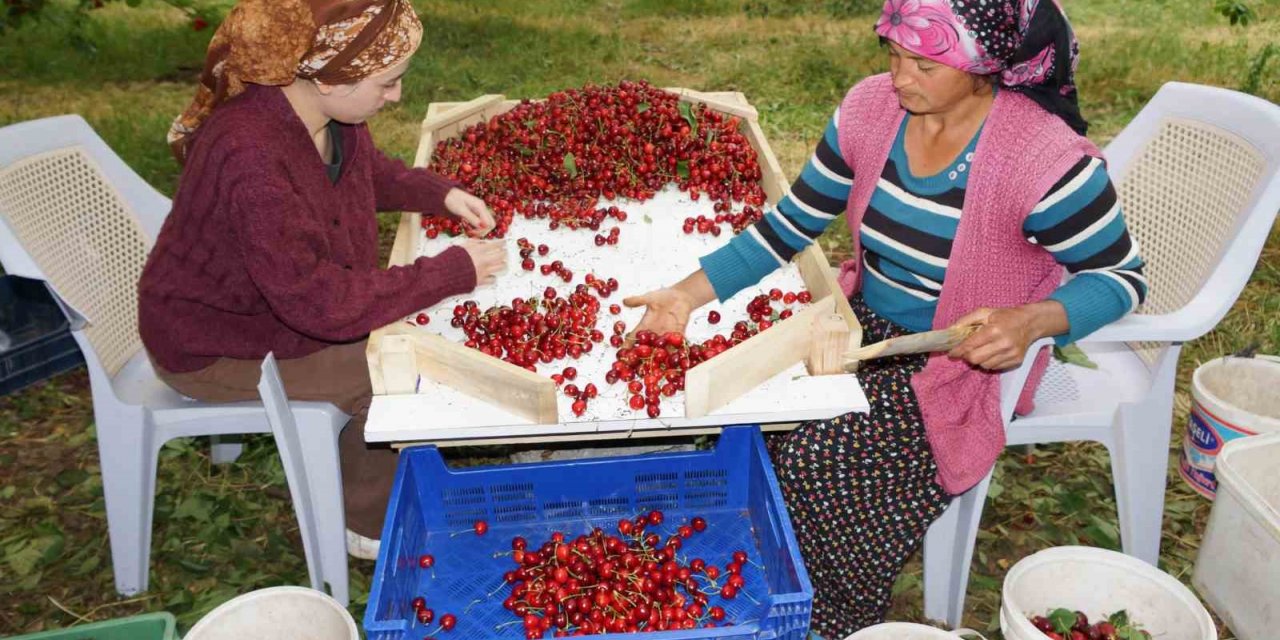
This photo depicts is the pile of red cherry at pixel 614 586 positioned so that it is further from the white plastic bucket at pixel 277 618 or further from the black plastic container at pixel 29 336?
the black plastic container at pixel 29 336

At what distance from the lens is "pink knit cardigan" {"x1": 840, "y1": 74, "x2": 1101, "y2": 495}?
2912mm

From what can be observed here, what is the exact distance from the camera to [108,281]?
3.78m

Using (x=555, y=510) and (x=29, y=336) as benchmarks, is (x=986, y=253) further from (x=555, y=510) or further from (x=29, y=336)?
(x=29, y=336)

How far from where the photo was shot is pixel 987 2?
2.74 meters

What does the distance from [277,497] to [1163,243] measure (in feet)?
11.8

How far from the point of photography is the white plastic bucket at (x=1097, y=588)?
307cm

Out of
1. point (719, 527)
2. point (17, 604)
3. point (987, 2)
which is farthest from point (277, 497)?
point (987, 2)

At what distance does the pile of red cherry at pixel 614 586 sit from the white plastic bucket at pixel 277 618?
1.65 feet

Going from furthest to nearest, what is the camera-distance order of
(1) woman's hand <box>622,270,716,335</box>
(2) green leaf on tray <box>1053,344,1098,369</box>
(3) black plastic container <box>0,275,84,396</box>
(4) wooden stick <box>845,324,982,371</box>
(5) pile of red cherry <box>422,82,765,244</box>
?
(3) black plastic container <box>0,275,84,396</box> < (5) pile of red cherry <box>422,82,765,244</box> < (2) green leaf on tray <box>1053,344,1098,369</box> < (1) woman's hand <box>622,270,716,335</box> < (4) wooden stick <box>845,324,982,371</box>

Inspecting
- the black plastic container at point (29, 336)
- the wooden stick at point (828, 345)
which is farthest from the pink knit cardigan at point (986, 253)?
the black plastic container at point (29, 336)

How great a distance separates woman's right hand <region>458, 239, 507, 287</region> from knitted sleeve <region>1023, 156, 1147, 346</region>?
1578mm

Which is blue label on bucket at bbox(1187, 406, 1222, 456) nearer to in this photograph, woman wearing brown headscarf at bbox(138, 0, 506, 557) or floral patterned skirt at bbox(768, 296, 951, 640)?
floral patterned skirt at bbox(768, 296, 951, 640)

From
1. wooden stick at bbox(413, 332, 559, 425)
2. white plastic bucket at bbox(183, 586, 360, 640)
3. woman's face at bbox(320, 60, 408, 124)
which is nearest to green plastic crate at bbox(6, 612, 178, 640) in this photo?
white plastic bucket at bbox(183, 586, 360, 640)

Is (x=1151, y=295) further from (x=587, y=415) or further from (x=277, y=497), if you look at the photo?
(x=277, y=497)
